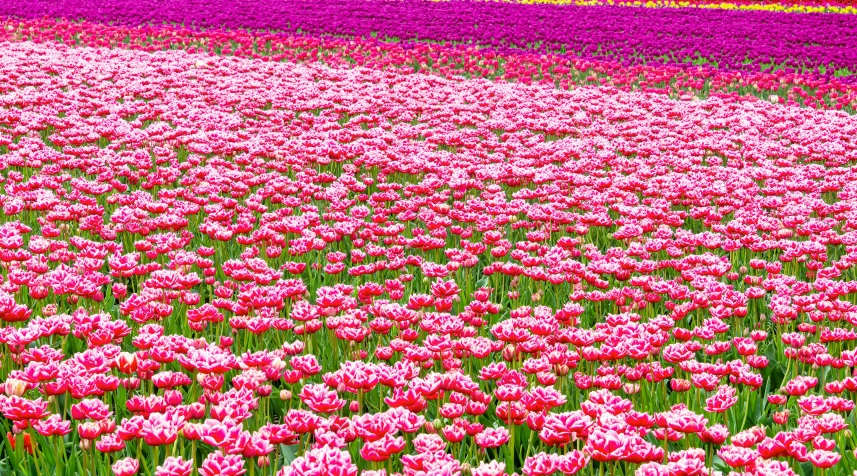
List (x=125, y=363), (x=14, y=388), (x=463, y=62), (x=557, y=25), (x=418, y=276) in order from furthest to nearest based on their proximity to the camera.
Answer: (x=557, y=25) → (x=463, y=62) → (x=418, y=276) → (x=125, y=363) → (x=14, y=388)

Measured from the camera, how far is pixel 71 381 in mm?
3443

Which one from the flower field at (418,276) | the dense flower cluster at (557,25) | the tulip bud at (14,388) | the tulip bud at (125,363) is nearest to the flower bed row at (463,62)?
the flower field at (418,276)

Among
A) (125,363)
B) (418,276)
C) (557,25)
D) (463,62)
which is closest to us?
(125,363)

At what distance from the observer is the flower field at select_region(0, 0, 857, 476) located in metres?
3.38

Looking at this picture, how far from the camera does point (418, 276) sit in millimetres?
6676

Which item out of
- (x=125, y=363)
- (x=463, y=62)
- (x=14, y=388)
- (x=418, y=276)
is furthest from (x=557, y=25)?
(x=14, y=388)

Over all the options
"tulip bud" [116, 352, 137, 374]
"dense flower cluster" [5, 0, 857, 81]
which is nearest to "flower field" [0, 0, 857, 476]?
"tulip bud" [116, 352, 137, 374]

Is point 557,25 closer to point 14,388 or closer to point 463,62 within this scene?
point 463,62

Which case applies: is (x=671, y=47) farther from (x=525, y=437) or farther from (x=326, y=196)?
(x=525, y=437)

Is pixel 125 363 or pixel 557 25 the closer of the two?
pixel 125 363

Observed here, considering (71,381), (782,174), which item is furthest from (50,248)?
(782,174)

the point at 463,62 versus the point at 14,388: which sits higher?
the point at 14,388

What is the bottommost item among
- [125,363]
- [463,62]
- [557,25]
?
[463,62]

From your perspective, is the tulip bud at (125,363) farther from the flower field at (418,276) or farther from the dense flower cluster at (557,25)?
the dense flower cluster at (557,25)
